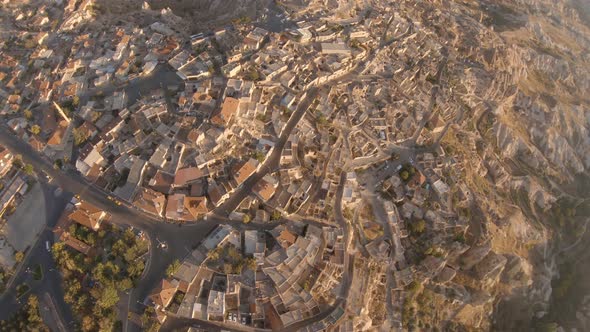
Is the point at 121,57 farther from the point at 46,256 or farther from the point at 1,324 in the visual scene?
the point at 1,324

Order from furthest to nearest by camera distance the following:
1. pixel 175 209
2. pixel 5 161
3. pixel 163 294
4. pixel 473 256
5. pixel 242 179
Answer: pixel 473 256
pixel 5 161
pixel 242 179
pixel 175 209
pixel 163 294

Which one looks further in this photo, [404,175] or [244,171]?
[404,175]

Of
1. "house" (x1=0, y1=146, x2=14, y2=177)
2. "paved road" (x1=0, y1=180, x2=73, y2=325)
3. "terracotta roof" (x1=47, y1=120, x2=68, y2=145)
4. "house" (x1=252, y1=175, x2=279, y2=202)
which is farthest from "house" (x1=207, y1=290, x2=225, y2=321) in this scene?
"house" (x1=0, y1=146, x2=14, y2=177)

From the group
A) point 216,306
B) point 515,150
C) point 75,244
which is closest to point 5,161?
point 75,244

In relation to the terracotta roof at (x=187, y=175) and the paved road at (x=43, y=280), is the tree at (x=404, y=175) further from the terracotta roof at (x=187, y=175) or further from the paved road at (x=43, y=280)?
the paved road at (x=43, y=280)

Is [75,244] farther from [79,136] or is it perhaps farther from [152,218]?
[79,136]

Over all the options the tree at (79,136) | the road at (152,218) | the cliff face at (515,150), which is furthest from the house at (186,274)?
the cliff face at (515,150)
